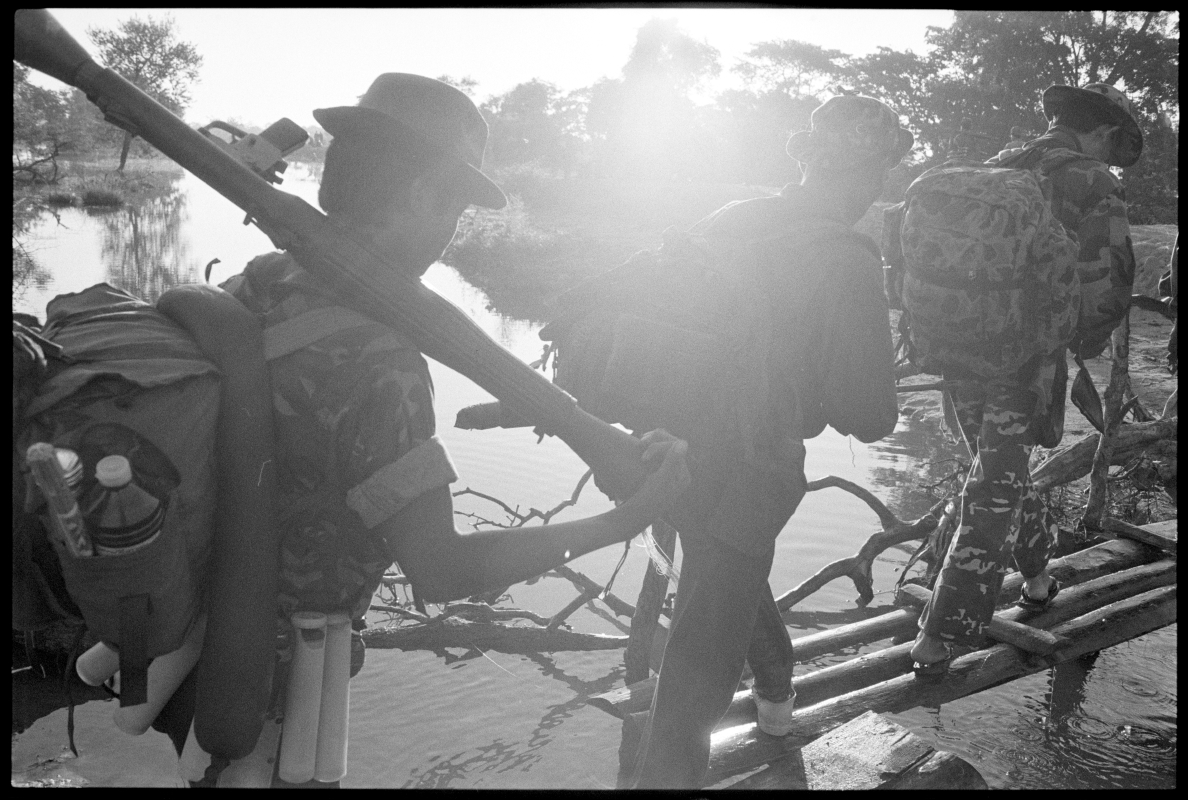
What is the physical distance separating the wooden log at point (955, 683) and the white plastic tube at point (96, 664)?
2.02 metres

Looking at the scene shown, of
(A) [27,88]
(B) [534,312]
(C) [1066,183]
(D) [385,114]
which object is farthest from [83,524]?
(A) [27,88]

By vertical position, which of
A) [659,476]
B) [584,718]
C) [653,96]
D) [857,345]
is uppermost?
[653,96]

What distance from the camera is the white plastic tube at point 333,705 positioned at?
73.4 inches

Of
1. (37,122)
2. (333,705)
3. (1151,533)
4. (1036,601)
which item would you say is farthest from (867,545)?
(37,122)

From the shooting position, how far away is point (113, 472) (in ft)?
4.47

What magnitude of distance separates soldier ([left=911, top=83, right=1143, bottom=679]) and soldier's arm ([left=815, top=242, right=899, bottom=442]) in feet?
4.12

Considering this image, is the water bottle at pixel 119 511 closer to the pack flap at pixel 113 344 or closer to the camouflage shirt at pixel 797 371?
the pack flap at pixel 113 344

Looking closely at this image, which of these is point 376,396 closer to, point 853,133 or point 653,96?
point 853,133

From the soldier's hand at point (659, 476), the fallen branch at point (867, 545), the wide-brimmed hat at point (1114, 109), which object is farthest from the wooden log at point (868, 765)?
the wide-brimmed hat at point (1114, 109)

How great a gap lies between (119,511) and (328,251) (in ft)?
1.94

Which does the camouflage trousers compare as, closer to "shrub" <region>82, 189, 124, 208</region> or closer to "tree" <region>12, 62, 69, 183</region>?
"tree" <region>12, 62, 69, 183</region>

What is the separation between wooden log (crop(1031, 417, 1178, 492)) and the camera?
19.2 ft

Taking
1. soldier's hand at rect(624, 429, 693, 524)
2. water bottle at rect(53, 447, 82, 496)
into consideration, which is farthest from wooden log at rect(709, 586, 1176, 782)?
water bottle at rect(53, 447, 82, 496)

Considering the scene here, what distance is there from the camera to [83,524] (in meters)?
1.37
